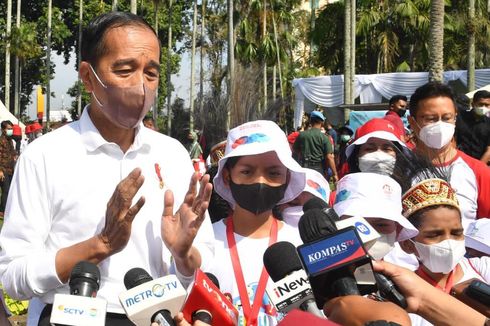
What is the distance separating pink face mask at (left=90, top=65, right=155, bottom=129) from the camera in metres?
3.03

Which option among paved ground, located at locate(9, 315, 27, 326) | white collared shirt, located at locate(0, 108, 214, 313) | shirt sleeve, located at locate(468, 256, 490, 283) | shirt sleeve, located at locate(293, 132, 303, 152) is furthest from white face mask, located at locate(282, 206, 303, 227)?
shirt sleeve, located at locate(293, 132, 303, 152)

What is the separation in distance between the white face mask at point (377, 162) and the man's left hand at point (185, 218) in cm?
221

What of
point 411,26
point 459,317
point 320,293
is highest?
point 411,26

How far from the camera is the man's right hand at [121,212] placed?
2.77 m

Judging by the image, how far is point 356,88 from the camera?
1048 inches

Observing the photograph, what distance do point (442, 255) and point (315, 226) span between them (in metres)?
1.67

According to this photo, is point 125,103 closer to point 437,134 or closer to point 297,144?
point 437,134

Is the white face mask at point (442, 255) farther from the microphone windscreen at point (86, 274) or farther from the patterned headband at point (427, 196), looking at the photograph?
the microphone windscreen at point (86, 274)

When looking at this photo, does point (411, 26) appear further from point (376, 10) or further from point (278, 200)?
point (278, 200)

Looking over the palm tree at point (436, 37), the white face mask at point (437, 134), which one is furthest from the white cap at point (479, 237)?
the palm tree at point (436, 37)

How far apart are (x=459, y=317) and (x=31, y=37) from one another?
48.3 m

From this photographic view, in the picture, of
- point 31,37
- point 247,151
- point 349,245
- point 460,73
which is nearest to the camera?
point 349,245

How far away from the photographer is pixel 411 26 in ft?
110

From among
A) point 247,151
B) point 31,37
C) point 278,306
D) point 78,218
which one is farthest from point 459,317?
point 31,37
